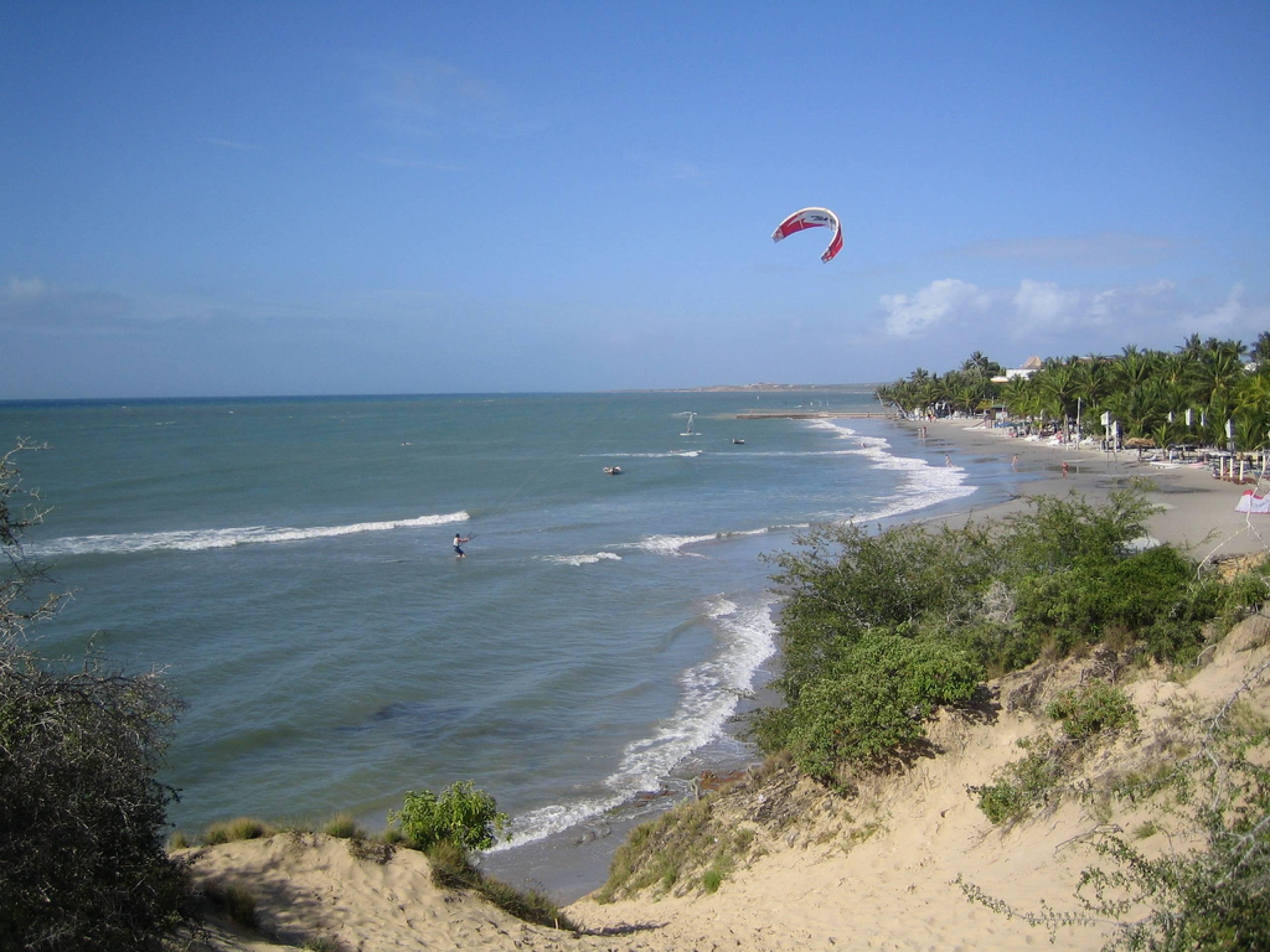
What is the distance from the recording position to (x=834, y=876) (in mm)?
9922

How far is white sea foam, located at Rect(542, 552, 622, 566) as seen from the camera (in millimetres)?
33625

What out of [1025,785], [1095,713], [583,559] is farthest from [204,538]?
[1095,713]

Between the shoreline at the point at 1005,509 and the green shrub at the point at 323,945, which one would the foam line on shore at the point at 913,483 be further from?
the green shrub at the point at 323,945

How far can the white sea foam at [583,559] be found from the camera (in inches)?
1324

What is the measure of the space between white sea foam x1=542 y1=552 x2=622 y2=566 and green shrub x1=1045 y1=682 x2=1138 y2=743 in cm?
2372

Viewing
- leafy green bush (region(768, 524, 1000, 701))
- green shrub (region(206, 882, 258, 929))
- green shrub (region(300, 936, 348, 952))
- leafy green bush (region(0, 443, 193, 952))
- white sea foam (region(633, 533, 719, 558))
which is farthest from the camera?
white sea foam (region(633, 533, 719, 558))

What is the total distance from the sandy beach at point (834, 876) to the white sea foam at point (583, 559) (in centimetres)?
2138

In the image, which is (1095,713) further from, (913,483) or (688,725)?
(913,483)

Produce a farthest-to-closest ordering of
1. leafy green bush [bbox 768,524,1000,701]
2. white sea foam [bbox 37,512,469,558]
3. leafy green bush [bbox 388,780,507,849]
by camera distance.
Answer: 1. white sea foam [bbox 37,512,469,558]
2. leafy green bush [bbox 768,524,1000,701]
3. leafy green bush [bbox 388,780,507,849]

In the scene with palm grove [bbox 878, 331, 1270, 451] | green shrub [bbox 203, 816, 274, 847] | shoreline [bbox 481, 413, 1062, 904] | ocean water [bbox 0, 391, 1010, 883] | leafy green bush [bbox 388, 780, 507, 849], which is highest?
palm grove [bbox 878, 331, 1270, 451]

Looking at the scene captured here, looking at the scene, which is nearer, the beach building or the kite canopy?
the kite canopy

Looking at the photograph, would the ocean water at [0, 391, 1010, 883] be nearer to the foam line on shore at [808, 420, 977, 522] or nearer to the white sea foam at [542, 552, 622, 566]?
the white sea foam at [542, 552, 622, 566]

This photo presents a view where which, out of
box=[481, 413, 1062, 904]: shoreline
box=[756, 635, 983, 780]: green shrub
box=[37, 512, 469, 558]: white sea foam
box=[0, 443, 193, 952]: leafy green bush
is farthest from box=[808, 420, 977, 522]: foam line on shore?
box=[37, 512, 469, 558]: white sea foam

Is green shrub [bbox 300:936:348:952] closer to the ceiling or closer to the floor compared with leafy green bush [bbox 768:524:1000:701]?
closer to the floor
